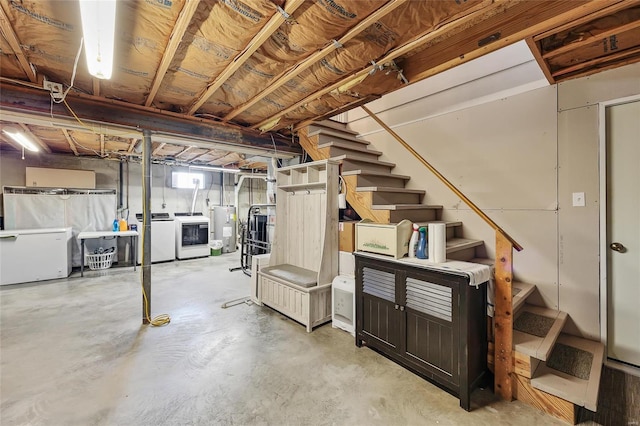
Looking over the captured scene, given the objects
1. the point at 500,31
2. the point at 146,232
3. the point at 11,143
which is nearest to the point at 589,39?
the point at 500,31

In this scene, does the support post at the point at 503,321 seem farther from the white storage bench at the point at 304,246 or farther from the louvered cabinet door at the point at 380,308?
the white storage bench at the point at 304,246

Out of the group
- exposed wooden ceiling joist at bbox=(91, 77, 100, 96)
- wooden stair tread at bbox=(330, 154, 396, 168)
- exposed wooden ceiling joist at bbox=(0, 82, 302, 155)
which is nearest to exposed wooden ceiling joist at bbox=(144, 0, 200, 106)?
exposed wooden ceiling joist at bbox=(91, 77, 100, 96)

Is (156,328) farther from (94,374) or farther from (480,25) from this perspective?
(480,25)

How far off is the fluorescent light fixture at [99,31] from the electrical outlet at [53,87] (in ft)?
3.20

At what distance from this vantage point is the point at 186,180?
757 centimetres

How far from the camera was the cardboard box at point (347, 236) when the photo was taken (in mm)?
3189

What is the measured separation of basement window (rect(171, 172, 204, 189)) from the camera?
7406mm

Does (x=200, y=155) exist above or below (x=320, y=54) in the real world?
above

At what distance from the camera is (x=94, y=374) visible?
2258mm

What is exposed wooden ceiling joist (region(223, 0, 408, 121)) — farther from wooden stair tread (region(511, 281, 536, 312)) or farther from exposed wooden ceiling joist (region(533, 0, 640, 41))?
wooden stair tread (region(511, 281, 536, 312))

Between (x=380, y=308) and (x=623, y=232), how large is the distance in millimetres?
2224

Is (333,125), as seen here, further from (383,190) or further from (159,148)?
(159,148)

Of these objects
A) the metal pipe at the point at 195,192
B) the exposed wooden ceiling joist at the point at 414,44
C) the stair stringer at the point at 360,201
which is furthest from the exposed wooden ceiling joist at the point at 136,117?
the metal pipe at the point at 195,192

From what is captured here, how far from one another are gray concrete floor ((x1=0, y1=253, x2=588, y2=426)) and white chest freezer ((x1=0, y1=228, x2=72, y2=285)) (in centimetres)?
138
